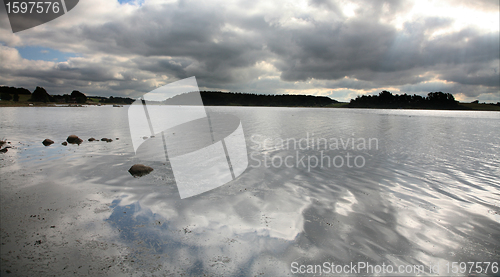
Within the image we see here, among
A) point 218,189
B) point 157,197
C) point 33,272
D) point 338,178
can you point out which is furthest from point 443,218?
point 33,272

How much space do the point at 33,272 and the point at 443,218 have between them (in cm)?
1145

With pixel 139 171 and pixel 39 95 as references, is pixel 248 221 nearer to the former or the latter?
pixel 139 171

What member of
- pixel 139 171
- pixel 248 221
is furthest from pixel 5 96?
pixel 248 221

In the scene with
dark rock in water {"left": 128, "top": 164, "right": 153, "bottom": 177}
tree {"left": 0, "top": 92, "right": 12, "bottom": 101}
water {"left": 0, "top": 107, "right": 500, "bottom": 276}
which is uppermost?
tree {"left": 0, "top": 92, "right": 12, "bottom": 101}

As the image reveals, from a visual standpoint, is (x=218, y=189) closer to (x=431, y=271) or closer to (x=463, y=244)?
(x=431, y=271)

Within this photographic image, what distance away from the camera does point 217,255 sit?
5.91 metres

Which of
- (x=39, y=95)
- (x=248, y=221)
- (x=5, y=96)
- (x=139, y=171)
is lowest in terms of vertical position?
(x=248, y=221)

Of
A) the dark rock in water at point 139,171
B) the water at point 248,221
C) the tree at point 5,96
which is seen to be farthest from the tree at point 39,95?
the dark rock in water at point 139,171

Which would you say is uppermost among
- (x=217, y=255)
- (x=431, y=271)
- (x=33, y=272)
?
(x=33, y=272)

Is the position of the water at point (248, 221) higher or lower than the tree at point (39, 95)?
lower

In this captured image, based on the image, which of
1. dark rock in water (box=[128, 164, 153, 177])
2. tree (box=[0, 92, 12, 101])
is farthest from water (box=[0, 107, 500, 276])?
tree (box=[0, 92, 12, 101])

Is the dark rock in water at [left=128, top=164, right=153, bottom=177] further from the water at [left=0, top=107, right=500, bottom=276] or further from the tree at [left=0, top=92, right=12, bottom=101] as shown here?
the tree at [left=0, top=92, right=12, bottom=101]

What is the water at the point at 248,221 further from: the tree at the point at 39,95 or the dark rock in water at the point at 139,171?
the tree at the point at 39,95

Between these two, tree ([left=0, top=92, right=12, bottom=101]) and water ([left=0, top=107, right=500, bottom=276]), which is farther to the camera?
tree ([left=0, top=92, right=12, bottom=101])
